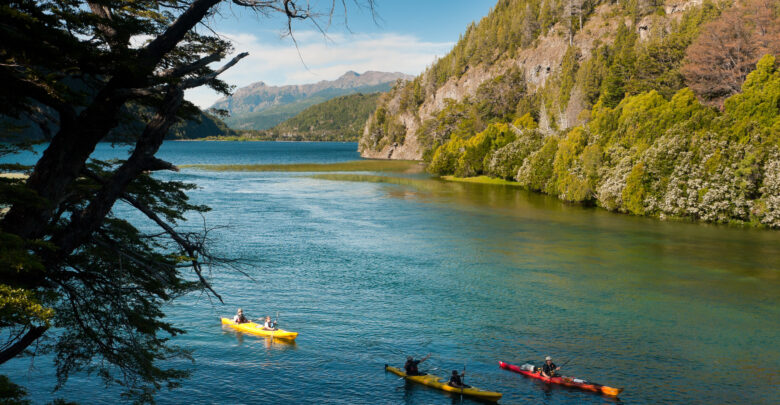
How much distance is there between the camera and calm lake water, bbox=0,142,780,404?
2523 cm

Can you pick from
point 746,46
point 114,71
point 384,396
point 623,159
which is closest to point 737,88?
point 746,46

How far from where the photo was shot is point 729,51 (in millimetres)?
86562

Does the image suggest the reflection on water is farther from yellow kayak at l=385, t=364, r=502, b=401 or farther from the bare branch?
the bare branch

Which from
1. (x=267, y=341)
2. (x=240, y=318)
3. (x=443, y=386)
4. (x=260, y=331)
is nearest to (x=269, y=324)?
(x=260, y=331)

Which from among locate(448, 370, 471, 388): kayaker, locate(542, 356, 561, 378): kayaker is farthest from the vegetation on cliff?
locate(448, 370, 471, 388): kayaker

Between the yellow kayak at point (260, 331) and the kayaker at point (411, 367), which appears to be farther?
the yellow kayak at point (260, 331)

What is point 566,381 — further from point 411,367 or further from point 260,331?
point 260,331

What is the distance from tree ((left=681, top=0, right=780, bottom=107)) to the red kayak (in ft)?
254

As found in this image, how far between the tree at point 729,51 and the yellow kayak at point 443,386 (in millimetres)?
80682

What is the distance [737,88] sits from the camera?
85562 millimetres

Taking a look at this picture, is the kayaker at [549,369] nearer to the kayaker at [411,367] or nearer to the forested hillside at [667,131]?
the kayaker at [411,367]

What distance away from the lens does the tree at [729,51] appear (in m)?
84.4

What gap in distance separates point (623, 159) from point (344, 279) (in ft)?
172

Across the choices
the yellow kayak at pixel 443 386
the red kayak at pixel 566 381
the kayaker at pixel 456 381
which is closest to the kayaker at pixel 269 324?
the yellow kayak at pixel 443 386
